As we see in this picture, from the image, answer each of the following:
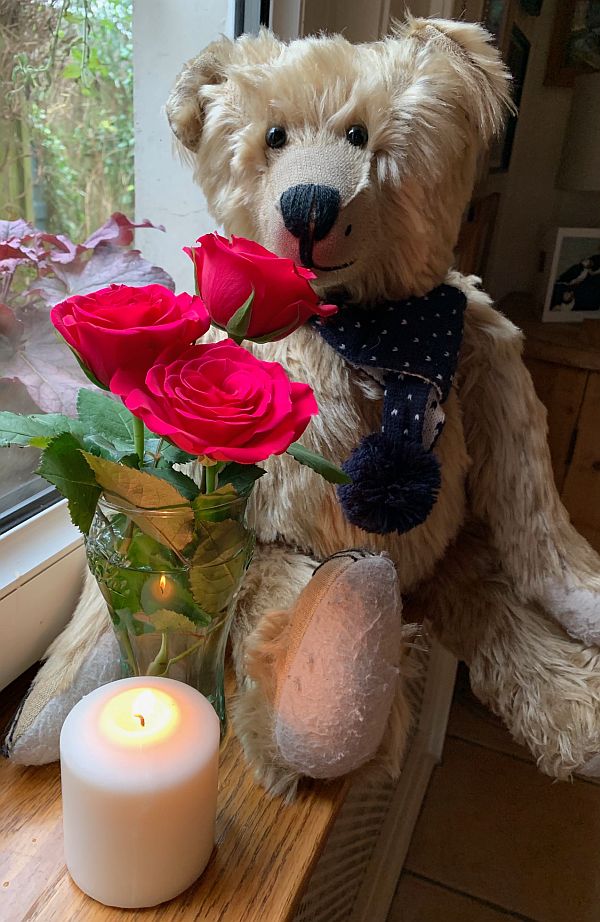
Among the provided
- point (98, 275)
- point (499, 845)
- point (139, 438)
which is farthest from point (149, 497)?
point (499, 845)

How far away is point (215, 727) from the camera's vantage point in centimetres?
47

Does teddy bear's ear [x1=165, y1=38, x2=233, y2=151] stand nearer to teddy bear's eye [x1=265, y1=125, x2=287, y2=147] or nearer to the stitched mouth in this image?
teddy bear's eye [x1=265, y1=125, x2=287, y2=147]

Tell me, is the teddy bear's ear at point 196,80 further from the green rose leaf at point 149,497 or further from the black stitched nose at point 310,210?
the green rose leaf at point 149,497

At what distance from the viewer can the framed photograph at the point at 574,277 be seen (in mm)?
1622

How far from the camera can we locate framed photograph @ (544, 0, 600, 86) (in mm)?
1587

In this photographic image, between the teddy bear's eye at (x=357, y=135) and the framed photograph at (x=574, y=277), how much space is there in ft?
3.78

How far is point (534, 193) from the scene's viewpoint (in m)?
1.81

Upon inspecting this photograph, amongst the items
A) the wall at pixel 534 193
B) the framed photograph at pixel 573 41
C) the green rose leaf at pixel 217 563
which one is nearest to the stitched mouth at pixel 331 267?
the green rose leaf at pixel 217 563

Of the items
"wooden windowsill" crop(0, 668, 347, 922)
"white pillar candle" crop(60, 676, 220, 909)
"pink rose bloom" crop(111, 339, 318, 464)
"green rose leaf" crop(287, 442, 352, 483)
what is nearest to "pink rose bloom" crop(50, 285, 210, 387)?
"pink rose bloom" crop(111, 339, 318, 464)

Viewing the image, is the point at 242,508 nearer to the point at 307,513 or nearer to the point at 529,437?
the point at 307,513

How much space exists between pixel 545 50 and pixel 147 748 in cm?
174

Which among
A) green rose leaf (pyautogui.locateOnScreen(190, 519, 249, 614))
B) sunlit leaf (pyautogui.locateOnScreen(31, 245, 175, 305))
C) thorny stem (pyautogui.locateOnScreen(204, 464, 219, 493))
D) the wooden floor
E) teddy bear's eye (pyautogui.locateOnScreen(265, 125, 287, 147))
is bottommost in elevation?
the wooden floor

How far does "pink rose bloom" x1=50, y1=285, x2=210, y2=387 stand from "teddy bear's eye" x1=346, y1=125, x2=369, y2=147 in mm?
249

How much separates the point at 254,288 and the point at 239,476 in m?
0.13
